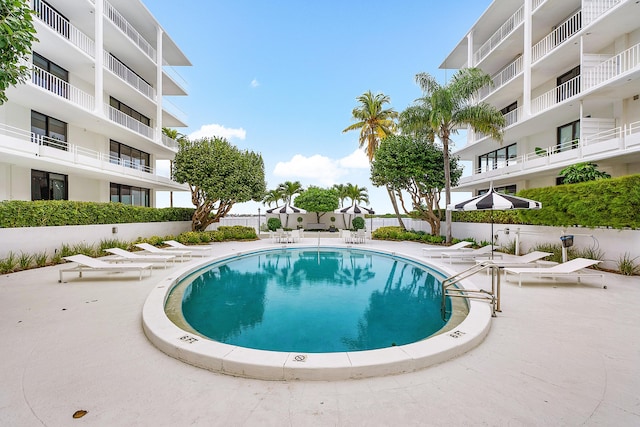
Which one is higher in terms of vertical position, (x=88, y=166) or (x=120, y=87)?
(x=120, y=87)

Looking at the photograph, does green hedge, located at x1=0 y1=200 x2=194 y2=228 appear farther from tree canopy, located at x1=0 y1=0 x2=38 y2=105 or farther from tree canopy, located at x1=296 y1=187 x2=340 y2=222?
tree canopy, located at x1=296 y1=187 x2=340 y2=222

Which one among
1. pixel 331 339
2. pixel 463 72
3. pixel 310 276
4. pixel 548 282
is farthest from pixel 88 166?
pixel 463 72

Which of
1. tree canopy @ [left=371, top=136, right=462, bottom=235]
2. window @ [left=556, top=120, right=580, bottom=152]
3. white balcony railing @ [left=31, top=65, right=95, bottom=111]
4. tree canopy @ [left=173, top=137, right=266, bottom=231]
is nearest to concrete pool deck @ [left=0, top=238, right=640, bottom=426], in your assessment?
white balcony railing @ [left=31, top=65, right=95, bottom=111]

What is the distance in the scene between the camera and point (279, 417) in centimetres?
245

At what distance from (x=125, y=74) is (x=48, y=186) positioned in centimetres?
803

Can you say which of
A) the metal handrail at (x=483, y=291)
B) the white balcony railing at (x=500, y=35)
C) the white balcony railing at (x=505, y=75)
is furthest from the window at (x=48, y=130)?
the white balcony railing at (x=500, y=35)

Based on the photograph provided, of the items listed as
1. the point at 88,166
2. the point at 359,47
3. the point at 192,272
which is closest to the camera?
the point at 192,272

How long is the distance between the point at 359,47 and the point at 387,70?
297 centimetres

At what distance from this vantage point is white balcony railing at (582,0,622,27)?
11500mm

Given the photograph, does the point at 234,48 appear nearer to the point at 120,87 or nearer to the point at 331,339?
the point at 120,87

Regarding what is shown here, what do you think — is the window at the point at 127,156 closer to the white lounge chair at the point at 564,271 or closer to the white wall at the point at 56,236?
the white wall at the point at 56,236

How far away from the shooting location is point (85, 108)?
13.5 m

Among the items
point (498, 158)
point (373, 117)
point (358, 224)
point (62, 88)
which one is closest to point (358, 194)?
point (358, 224)

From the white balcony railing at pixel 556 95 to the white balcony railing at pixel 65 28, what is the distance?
23250 millimetres
